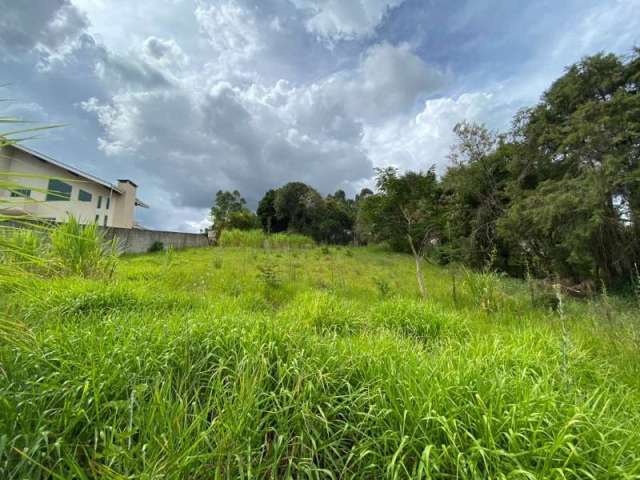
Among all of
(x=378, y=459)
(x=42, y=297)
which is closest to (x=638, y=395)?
(x=378, y=459)

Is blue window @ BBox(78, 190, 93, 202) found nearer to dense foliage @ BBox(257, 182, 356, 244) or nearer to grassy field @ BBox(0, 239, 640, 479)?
dense foliage @ BBox(257, 182, 356, 244)

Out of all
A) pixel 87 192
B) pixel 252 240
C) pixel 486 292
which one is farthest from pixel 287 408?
pixel 87 192

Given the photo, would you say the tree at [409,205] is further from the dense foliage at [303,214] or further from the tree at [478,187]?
the dense foliage at [303,214]

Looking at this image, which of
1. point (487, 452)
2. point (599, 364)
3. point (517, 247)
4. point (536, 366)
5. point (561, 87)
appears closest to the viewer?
point (487, 452)

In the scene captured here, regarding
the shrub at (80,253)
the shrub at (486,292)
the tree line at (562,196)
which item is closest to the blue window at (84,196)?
the shrub at (80,253)

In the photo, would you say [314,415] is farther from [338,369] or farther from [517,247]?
A: [517,247]

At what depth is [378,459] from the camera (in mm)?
1090

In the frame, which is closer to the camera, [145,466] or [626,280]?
[145,466]

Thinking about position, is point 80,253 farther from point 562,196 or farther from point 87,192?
point 87,192

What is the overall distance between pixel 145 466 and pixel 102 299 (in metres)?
2.41

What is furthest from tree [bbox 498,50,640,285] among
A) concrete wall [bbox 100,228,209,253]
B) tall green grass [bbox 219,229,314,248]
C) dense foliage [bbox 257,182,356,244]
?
dense foliage [bbox 257,182,356,244]

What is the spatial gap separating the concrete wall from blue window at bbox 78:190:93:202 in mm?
7145

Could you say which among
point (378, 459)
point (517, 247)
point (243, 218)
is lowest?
point (378, 459)

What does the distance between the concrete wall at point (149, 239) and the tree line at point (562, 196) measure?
8418 mm
